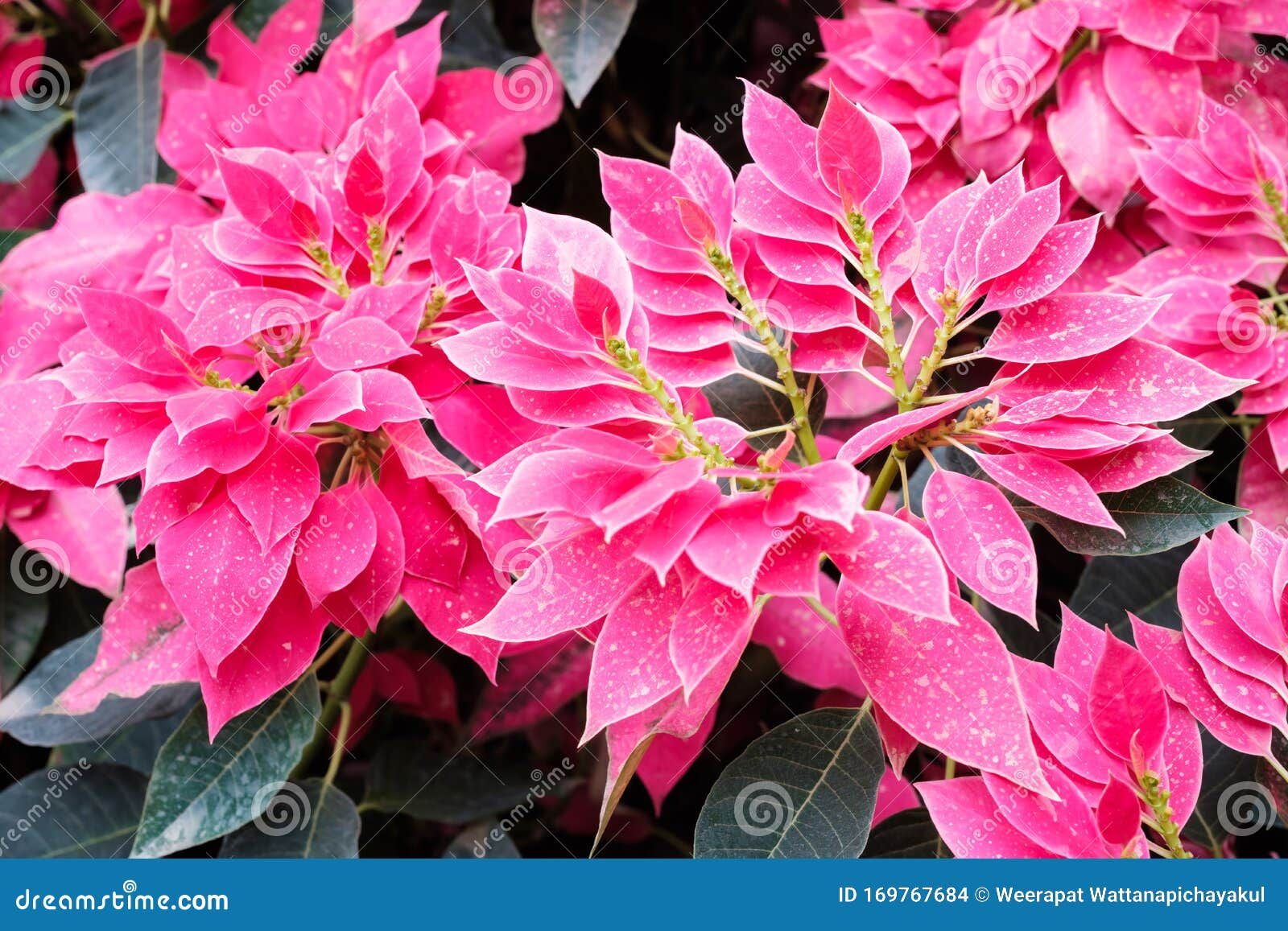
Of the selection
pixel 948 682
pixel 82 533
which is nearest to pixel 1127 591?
Answer: pixel 948 682

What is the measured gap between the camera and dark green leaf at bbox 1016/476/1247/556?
0.46 m

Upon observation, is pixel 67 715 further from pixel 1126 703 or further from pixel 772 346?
pixel 1126 703

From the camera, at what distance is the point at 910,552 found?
39cm

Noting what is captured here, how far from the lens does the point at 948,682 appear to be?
420 millimetres

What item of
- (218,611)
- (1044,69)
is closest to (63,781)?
(218,611)

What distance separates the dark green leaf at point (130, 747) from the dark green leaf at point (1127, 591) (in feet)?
1.81

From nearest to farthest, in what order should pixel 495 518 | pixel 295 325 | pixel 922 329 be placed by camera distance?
pixel 495 518
pixel 295 325
pixel 922 329

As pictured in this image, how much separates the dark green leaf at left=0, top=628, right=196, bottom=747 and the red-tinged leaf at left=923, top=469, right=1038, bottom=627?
1.50ft

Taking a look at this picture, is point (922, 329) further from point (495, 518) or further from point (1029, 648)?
point (495, 518)

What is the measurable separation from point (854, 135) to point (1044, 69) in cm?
23

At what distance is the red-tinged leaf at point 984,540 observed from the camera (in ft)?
1.37
